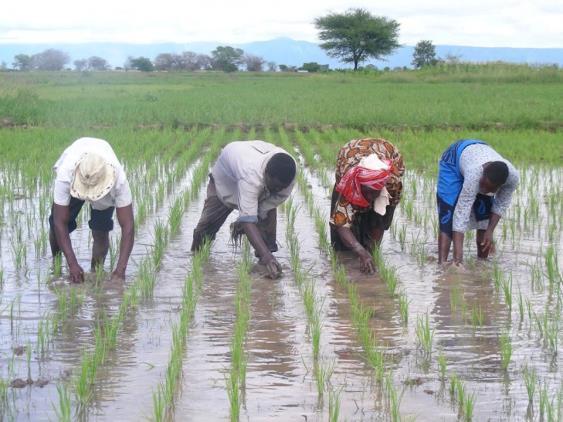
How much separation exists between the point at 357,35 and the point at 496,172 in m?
55.5

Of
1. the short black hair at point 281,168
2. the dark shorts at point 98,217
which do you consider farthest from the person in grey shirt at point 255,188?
the dark shorts at point 98,217

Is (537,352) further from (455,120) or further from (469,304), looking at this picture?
(455,120)

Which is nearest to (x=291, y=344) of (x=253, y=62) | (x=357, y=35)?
(x=357, y=35)

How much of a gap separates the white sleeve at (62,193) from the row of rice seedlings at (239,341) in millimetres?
1004

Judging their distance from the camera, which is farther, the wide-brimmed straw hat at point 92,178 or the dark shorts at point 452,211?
the dark shorts at point 452,211

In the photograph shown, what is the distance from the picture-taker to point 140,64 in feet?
223

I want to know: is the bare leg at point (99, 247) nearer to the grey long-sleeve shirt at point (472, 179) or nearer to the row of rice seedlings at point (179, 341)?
the row of rice seedlings at point (179, 341)

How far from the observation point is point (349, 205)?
5531mm

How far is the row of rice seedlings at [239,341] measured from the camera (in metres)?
3.14

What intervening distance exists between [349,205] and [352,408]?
2.32 meters

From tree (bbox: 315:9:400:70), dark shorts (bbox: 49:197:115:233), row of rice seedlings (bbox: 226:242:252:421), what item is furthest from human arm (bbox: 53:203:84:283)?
tree (bbox: 315:9:400:70)

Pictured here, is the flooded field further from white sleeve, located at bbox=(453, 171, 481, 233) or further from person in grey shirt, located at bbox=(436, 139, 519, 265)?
white sleeve, located at bbox=(453, 171, 481, 233)

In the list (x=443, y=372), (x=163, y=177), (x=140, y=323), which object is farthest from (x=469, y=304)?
(x=163, y=177)

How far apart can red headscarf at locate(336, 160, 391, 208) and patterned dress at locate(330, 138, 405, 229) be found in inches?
2.6
